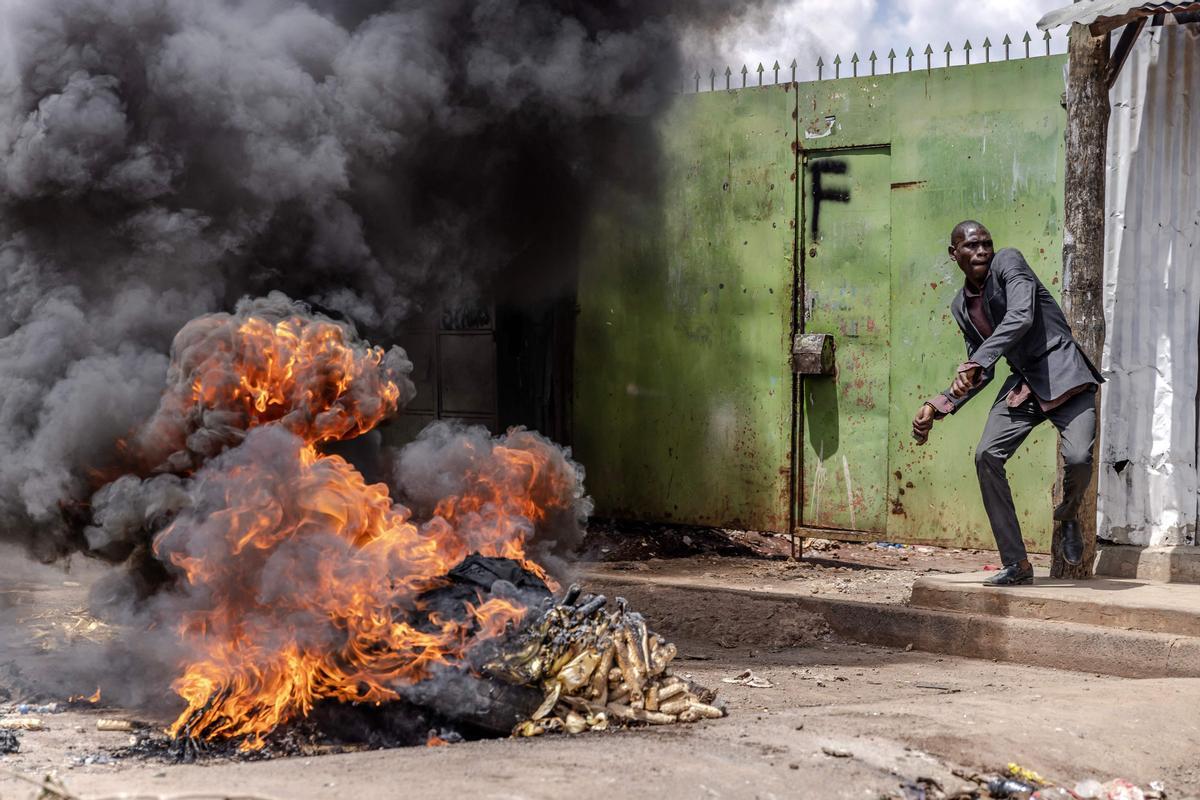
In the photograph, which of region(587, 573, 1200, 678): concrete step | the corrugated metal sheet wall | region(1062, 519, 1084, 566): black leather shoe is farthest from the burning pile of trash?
the corrugated metal sheet wall

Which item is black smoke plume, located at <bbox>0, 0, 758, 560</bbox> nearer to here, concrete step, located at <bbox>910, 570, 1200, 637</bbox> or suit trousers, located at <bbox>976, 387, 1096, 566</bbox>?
suit trousers, located at <bbox>976, 387, 1096, 566</bbox>

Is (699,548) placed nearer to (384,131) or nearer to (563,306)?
(563,306)

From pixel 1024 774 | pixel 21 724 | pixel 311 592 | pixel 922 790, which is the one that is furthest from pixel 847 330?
pixel 21 724

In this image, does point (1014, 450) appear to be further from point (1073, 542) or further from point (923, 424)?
point (1073, 542)

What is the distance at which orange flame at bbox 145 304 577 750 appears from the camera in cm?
509

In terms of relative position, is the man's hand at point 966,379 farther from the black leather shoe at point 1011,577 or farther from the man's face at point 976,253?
the black leather shoe at point 1011,577

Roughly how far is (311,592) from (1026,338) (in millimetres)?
4076

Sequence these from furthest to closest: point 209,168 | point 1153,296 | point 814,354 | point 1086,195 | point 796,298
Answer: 1. point 796,298
2. point 814,354
3. point 1153,296
4. point 1086,195
5. point 209,168

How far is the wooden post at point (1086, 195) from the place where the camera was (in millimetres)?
7223

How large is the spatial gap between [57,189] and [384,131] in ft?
5.59

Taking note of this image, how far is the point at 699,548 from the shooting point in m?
10.0

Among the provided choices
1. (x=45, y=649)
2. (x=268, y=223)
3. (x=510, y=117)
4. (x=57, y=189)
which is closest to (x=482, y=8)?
(x=510, y=117)

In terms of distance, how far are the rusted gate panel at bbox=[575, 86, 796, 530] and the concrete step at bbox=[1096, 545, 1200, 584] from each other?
2.67 meters

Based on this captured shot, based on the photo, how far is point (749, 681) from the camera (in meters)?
6.30
